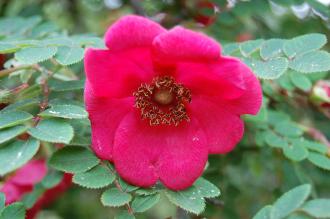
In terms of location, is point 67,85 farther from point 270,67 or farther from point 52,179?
point 270,67

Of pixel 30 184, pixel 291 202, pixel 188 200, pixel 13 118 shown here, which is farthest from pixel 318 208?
pixel 30 184

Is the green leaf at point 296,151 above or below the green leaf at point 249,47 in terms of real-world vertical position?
below

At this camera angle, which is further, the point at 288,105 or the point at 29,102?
the point at 288,105

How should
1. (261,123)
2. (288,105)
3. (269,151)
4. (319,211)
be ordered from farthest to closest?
(288,105)
(269,151)
(261,123)
(319,211)

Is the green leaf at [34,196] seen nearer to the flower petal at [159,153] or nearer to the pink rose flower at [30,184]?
the pink rose flower at [30,184]

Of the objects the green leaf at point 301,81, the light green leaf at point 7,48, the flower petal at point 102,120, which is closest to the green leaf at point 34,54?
the light green leaf at point 7,48

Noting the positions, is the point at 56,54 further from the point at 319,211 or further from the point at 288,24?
→ the point at 288,24

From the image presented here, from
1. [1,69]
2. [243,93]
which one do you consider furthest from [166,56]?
[1,69]
